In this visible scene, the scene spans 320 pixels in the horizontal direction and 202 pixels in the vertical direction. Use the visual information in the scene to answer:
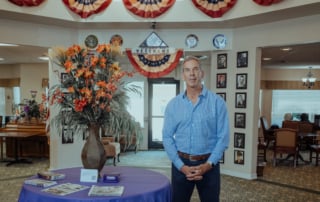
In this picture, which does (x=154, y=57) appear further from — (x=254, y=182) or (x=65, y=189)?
(x=65, y=189)

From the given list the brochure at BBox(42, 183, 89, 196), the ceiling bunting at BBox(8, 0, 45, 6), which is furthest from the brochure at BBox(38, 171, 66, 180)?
the ceiling bunting at BBox(8, 0, 45, 6)

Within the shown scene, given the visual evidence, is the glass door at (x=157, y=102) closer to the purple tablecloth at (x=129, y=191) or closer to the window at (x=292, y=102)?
the window at (x=292, y=102)

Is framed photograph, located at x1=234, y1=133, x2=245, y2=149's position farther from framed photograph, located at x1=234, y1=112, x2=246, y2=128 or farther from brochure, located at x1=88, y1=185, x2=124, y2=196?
brochure, located at x1=88, y1=185, x2=124, y2=196

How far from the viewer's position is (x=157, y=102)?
27.7 ft

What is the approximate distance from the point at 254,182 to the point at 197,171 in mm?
3308

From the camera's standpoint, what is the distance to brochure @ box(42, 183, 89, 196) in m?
2.01

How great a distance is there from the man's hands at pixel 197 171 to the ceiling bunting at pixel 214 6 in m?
3.18

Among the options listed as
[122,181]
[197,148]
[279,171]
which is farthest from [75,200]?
[279,171]

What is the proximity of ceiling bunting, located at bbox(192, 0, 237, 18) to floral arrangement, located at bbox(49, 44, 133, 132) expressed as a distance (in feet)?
9.37

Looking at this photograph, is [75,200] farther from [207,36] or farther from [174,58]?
[207,36]

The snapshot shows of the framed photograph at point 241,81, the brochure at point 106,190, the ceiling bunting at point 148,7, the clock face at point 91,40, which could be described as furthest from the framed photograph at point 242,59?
the brochure at point 106,190

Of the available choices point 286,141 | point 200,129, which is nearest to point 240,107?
point 286,141

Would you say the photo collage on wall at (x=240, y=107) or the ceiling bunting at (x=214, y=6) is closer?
the ceiling bunting at (x=214, y=6)

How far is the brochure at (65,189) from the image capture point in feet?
6.58
